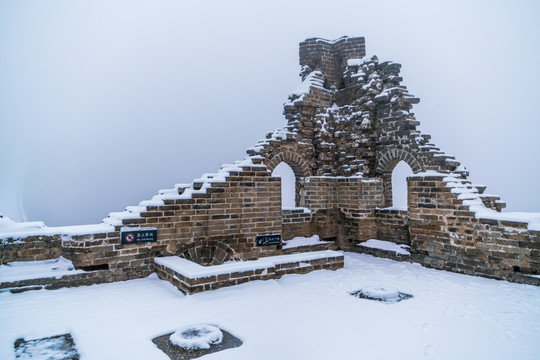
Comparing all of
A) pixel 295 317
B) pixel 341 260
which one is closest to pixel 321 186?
pixel 341 260

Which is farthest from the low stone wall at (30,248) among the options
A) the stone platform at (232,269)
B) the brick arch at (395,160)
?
the brick arch at (395,160)

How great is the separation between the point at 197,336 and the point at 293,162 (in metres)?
7.79

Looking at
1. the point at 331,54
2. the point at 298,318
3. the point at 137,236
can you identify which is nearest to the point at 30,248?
the point at 137,236

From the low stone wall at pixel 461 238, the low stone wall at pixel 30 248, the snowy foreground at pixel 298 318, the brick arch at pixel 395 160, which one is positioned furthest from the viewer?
the brick arch at pixel 395 160

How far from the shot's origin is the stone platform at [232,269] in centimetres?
570

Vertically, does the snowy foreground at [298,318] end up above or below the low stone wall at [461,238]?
below

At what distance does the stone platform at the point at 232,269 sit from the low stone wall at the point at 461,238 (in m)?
2.33

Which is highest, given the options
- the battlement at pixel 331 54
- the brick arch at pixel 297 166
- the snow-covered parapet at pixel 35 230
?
the battlement at pixel 331 54

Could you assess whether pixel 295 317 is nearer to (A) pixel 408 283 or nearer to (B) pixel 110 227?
(A) pixel 408 283

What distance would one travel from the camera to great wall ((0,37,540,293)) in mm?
6379

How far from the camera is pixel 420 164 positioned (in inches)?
394

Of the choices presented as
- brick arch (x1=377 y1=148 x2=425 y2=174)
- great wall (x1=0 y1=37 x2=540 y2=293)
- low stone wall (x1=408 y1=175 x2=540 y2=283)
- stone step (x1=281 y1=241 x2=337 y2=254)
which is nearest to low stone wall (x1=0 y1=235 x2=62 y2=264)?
great wall (x1=0 y1=37 x2=540 y2=293)

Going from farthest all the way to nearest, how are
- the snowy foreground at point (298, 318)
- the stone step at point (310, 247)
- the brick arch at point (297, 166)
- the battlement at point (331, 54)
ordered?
the battlement at point (331, 54)
the brick arch at point (297, 166)
the stone step at point (310, 247)
the snowy foreground at point (298, 318)

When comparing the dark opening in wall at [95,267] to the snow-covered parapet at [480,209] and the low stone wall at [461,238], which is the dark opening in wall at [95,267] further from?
the snow-covered parapet at [480,209]
